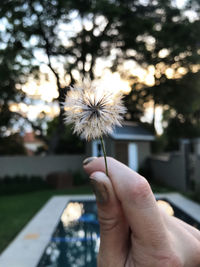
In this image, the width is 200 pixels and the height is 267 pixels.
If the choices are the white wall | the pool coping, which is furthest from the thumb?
the white wall

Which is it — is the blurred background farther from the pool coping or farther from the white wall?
the pool coping

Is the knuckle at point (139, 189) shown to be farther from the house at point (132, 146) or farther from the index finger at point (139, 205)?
the house at point (132, 146)

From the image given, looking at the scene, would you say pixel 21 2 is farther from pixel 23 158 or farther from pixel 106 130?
pixel 106 130

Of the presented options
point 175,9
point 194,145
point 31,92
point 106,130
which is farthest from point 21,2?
point 194,145

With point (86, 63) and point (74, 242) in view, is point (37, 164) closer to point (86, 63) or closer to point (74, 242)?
point (86, 63)

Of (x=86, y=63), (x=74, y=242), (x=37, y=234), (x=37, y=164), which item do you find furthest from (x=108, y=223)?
(x=37, y=164)

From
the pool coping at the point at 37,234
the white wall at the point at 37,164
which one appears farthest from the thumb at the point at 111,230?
the white wall at the point at 37,164

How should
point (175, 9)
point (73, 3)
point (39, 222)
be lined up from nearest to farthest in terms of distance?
point (39, 222) < point (73, 3) < point (175, 9)
